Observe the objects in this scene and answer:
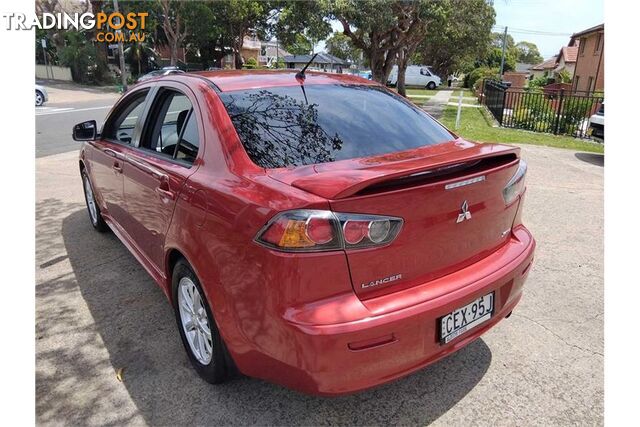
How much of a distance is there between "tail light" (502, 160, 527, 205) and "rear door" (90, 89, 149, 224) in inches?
102

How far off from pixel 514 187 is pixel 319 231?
1280 millimetres

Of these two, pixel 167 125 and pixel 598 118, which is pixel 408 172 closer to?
pixel 167 125

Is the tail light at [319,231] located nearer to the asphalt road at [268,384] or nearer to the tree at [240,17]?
the asphalt road at [268,384]

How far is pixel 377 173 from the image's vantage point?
1.97 m

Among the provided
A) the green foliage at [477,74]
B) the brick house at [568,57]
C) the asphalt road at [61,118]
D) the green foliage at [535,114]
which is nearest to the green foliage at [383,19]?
the green foliage at [535,114]

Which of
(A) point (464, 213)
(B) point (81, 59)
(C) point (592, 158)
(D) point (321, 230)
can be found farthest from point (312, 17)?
(B) point (81, 59)

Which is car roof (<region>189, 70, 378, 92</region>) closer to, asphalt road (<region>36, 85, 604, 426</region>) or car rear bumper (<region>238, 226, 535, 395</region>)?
car rear bumper (<region>238, 226, 535, 395</region>)

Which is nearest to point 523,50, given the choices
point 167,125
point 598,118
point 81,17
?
point 81,17

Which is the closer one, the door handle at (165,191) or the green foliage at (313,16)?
the door handle at (165,191)

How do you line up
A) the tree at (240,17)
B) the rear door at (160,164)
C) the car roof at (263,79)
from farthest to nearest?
the tree at (240,17)
the car roof at (263,79)
the rear door at (160,164)

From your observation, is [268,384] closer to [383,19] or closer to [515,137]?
[515,137]

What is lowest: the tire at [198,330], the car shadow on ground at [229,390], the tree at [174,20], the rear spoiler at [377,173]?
the car shadow on ground at [229,390]

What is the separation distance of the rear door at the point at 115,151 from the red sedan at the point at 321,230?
590mm

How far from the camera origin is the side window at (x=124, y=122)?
12.5 ft
